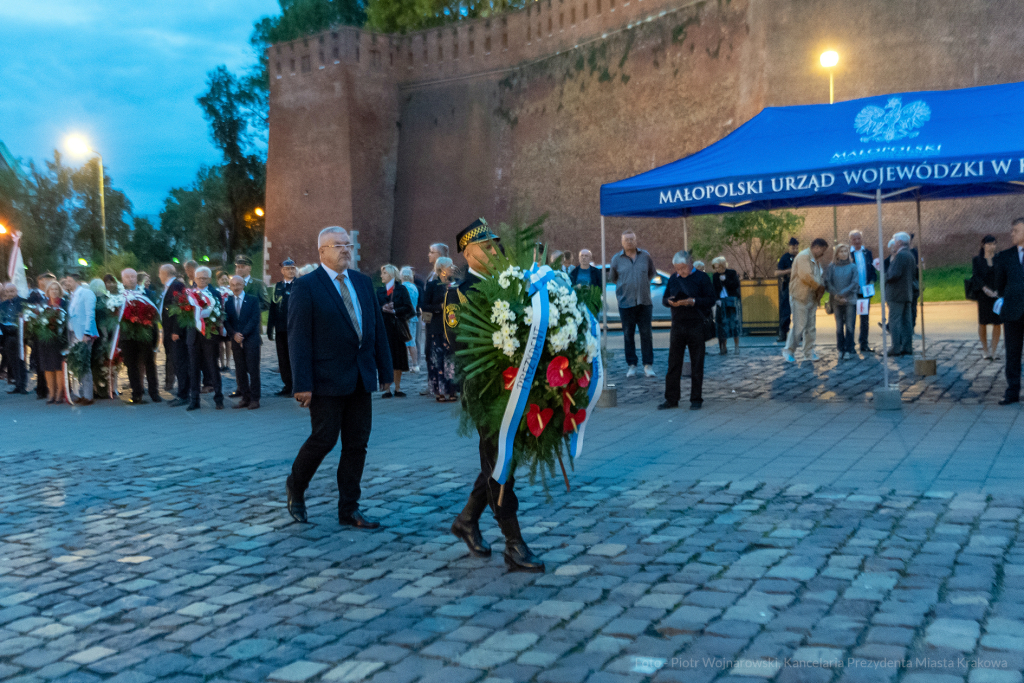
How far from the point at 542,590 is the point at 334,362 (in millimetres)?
2094

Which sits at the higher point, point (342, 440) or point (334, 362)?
point (334, 362)

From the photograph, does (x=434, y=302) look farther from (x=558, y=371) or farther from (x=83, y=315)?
(x=558, y=371)

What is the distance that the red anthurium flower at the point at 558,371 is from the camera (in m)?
4.60

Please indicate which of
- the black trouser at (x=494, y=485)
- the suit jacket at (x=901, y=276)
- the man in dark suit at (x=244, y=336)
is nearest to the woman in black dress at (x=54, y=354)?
the man in dark suit at (x=244, y=336)

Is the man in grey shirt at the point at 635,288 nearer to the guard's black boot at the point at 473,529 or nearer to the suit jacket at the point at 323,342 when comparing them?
the suit jacket at the point at 323,342

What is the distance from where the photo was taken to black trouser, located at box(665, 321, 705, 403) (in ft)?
33.1

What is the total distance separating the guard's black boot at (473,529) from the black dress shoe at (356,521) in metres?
0.87

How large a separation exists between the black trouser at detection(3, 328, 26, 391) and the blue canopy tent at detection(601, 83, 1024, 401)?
10.9m

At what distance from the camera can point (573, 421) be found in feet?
15.7

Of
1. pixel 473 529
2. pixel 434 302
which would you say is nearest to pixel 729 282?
pixel 434 302

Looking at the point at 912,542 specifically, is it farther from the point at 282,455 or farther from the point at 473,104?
the point at 473,104

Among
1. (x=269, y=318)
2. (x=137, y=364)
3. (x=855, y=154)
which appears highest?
(x=855, y=154)

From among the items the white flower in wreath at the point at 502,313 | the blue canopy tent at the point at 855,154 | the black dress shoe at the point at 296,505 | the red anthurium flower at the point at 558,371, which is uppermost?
the blue canopy tent at the point at 855,154

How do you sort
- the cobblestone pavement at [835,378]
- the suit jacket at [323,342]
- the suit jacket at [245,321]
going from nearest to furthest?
the suit jacket at [323,342] < the cobblestone pavement at [835,378] < the suit jacket at [245,321]
